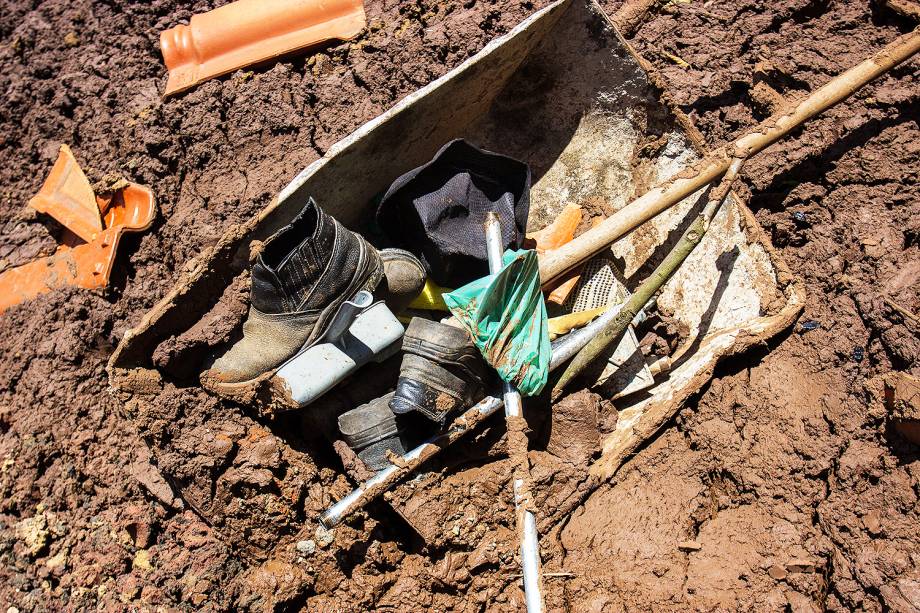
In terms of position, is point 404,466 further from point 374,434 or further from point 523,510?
point 523,510

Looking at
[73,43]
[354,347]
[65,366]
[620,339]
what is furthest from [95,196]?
[620,339]

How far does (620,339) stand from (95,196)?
2.56 m

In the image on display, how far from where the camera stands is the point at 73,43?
3.49m

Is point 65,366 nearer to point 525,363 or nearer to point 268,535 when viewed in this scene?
point 268,535

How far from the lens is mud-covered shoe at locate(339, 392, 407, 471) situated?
2.29 meters

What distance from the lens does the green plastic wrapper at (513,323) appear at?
223 cm

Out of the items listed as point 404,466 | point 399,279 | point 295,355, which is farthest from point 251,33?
point 404,466

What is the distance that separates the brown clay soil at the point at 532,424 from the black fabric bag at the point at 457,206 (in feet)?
2.04

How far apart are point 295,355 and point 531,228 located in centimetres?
126

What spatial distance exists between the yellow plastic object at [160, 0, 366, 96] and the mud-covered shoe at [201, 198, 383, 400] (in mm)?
1387

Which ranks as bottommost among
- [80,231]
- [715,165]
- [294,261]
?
[715,165]

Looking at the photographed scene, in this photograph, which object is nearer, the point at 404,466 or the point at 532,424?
the point at 404,466

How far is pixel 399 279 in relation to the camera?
247 centimetres

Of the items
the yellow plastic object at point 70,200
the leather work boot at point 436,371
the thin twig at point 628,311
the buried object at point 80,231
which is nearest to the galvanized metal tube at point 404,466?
the leather work boot at point 436,371
